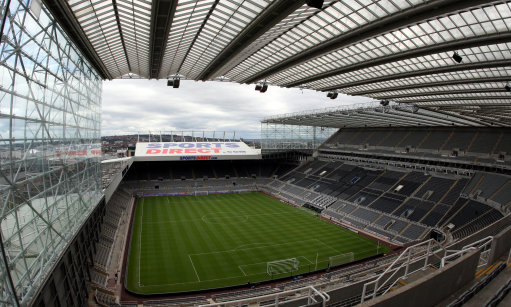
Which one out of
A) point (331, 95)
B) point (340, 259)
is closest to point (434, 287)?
point (340, 259)

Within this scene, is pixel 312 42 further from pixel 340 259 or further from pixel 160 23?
pixel 340 259

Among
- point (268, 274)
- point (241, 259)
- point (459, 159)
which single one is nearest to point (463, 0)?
point (268, 274)

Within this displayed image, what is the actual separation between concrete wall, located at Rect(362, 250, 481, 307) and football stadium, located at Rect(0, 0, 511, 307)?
0.05 metres

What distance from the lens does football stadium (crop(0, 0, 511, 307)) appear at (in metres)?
8.94

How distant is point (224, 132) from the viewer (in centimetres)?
6366

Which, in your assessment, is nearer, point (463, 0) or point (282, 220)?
point (463, 0)

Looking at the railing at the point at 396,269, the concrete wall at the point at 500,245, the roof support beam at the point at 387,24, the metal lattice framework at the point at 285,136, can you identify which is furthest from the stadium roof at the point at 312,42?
the metal lattice framework at the point at 285,136

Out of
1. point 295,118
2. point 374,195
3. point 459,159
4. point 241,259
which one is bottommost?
point 241,259

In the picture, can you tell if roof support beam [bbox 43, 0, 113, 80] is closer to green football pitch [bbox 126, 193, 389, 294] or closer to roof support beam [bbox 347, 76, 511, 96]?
green football pitch [bbox 126, 193, 389, 294]

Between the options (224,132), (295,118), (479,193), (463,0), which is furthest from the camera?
(224,132)

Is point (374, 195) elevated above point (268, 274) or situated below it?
above

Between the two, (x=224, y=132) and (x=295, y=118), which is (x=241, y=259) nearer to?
(x=295, y=118)

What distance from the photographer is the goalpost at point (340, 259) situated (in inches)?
972

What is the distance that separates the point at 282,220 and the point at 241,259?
12.0m
